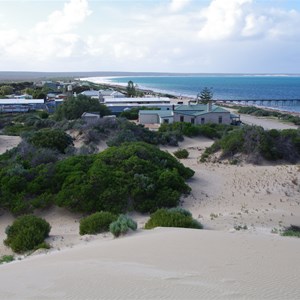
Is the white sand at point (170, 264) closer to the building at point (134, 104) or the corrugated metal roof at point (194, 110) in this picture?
the corrugated metal roof at point (194, 110)

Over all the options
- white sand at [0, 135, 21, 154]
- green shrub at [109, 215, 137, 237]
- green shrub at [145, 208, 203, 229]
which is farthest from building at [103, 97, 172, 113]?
green shrub at [109, 215, 137, 237]

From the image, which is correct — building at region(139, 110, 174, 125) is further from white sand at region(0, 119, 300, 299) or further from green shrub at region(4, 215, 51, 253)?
green shrub at region(4, 215, 51, 253)

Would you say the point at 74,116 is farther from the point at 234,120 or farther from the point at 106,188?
the point at 106,188

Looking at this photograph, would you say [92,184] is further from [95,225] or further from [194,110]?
[194,110]

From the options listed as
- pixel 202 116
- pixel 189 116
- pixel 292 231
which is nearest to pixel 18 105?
pixel 189 116

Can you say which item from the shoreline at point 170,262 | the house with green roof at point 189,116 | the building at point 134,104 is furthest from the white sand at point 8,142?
the building at point 134,104

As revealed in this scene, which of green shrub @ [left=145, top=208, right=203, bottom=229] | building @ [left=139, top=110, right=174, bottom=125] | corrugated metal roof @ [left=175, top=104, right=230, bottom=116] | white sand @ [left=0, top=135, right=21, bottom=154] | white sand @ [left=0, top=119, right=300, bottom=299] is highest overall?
white sand @ [left=0, top=119, right=300, bottom=299]
